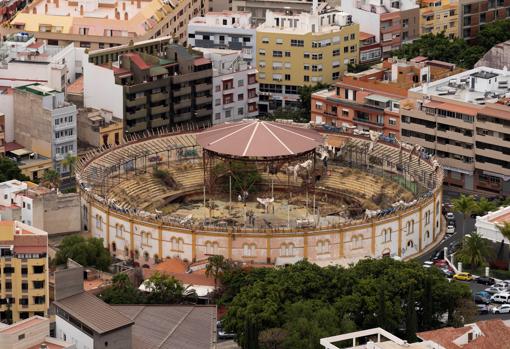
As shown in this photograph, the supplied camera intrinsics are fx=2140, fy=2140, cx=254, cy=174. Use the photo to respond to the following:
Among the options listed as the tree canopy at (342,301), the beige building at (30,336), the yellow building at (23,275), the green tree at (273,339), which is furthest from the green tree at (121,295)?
the beige building at (30,336)

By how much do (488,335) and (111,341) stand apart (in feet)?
103

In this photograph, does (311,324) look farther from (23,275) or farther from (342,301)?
(23,275)

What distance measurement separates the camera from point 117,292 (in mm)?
198375

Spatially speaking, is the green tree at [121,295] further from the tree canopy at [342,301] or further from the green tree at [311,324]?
the green tree at [311,324]

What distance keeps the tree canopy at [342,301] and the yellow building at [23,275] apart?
1758 cm

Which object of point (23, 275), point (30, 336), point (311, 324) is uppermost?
point (23, 275)

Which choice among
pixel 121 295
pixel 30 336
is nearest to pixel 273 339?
pixel 121 295

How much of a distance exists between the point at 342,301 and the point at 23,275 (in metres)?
29.3

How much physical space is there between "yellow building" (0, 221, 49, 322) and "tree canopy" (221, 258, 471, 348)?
1758 cm

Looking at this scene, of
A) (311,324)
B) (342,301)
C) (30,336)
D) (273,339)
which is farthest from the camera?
(342,301)

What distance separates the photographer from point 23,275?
641ft

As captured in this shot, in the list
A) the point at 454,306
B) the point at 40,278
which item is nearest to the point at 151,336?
the point at 40,278

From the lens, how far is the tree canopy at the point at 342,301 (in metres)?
187

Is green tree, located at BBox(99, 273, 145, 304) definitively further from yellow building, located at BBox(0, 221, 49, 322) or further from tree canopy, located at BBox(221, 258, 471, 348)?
tree canopy, located at BBox(221, 258, 471, 348)
